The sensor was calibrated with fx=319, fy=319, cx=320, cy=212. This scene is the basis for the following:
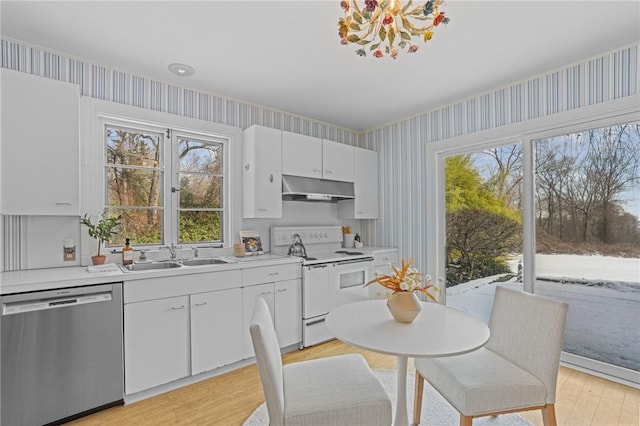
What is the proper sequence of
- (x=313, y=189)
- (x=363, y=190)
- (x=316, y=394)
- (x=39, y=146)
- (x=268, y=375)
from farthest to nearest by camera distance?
(x=363, y=190)
(x=313, y=189)
(x=39, y=146)
(x=316, y=394)
(x=268, y=375)

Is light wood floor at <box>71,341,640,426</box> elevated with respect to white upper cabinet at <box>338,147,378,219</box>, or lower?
lower

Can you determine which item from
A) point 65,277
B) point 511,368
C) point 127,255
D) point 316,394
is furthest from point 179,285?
point 511,368

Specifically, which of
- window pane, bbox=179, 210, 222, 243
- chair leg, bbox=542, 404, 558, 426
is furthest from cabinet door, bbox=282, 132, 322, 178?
chair leg, bbox=542, 404, 558, 426

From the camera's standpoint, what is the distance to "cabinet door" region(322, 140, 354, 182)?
3770 millimetres

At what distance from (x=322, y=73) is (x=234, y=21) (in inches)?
36.4

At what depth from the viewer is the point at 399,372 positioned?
1.67m

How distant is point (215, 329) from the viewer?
8.46ft

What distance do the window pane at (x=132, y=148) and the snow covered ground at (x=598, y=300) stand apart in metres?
3.67

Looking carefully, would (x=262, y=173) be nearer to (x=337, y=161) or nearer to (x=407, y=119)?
(x=337, y=161)

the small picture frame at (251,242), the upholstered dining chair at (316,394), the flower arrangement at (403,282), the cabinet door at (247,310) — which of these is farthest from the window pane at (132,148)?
the flower arrangement at (403,282)

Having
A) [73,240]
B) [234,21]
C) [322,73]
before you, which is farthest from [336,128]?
[73,240]

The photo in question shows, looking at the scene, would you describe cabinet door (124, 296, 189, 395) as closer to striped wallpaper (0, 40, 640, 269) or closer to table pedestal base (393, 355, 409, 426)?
striped wallpaper (0, 40, 640, 269)

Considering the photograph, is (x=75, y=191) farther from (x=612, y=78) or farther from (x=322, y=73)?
(x=612, y=78)

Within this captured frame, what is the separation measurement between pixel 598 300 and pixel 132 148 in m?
4.19
